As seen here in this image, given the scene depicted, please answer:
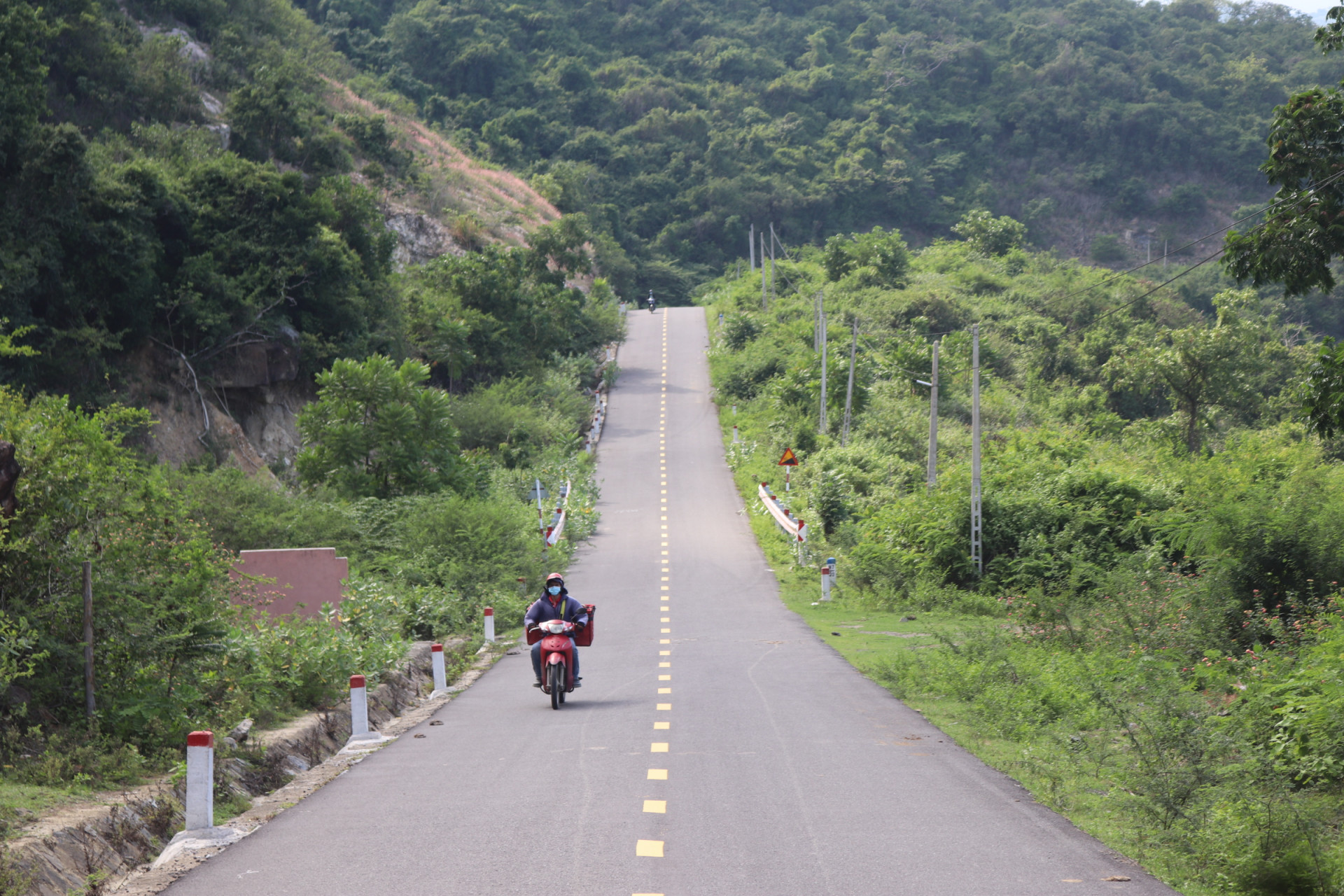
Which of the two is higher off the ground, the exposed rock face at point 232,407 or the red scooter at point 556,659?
the exposed rock face at point 232,407

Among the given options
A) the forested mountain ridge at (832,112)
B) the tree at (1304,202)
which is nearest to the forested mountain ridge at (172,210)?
the tree at (1304,202)

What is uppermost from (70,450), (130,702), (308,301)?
(308,301)

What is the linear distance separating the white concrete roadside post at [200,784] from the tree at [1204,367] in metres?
41.0

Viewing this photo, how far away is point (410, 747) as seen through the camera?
38.5 feet

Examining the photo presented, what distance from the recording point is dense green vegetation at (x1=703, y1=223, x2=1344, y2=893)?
8867 mm

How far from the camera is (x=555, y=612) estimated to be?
14.5 meters

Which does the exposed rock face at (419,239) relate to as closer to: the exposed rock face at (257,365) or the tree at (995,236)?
the exposed rock face at (257,365)

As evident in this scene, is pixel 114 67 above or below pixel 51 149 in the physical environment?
above

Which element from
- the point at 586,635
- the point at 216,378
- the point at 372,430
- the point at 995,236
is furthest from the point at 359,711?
the point at 995,236

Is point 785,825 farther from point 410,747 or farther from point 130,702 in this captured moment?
point 130,702

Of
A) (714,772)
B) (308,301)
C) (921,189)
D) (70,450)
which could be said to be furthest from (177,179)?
(921,189)

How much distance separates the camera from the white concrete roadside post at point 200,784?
26.9ft

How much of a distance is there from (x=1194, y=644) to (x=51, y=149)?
89.8 feet

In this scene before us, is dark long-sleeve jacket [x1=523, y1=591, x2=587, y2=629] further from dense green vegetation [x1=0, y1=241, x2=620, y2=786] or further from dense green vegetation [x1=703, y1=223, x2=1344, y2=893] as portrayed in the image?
dense green vegetation [x1=703, y1=223, x2=1344, y2=893]
